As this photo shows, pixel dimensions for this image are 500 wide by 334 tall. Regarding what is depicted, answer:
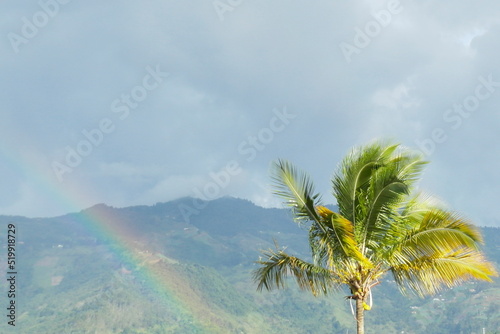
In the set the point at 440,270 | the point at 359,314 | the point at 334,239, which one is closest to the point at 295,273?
the point at 334,239

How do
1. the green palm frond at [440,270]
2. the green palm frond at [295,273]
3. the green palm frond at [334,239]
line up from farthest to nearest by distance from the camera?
the green palm frond at [295,273], the green palm frond at [334,239], the green palm frond at [440,270]

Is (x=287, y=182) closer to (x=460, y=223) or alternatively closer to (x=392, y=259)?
(x=392, y=259)

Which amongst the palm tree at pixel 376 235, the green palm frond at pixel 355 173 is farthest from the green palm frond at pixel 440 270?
the green palm frond at pixel 355 173

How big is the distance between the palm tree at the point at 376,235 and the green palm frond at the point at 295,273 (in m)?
0.03

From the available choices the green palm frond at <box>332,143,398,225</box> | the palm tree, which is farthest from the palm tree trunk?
the green palm frond at <box>332,143,398,225</box>

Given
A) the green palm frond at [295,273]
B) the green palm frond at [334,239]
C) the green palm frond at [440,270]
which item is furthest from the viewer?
the green palm frond at [295,273]

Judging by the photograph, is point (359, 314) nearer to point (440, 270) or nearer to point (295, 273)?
point (295, 273)

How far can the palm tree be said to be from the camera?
13398 mm

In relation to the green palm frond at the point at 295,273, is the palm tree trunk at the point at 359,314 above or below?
below

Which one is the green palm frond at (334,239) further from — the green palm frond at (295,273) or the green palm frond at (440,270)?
the green palm frond at (440,270)

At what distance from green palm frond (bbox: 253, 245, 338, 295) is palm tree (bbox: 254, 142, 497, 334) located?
0.08 feet

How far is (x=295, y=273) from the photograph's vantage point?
14469 mm

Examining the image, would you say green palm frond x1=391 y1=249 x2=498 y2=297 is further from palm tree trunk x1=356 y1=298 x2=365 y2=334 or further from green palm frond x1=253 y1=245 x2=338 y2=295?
green palm frond x1=253 y1=245 x2=338 y2=295

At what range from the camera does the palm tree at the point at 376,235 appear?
44.0ft
